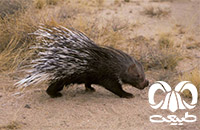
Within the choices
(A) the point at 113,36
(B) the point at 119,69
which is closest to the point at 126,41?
(A) the point at 113,36

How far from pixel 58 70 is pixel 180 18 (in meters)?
6.17

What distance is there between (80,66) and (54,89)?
506 mm

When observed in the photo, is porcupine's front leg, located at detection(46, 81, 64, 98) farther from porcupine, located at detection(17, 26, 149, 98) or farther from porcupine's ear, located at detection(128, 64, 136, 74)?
porcupine's ear, located at detection(128, 64, 136, 74)

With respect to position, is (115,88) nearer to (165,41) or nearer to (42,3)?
(165,41)

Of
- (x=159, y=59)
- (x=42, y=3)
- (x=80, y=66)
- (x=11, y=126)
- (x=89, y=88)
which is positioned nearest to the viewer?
(x=11, y=126)

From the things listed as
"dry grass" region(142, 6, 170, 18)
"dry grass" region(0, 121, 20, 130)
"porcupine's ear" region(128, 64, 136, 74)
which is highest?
"dry grass" region(142, 6, 170, 18)

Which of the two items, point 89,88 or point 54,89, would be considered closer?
point 54,89

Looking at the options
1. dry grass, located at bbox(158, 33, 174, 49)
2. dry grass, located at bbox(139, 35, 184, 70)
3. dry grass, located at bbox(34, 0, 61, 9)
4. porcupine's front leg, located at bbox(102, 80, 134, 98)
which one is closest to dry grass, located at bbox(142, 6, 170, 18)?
dry grass, located at bbox(158, 33, 174, 49)

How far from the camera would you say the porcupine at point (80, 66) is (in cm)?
386

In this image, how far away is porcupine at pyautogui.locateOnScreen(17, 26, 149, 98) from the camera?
3.86 m

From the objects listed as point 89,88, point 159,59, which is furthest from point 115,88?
point 159,59

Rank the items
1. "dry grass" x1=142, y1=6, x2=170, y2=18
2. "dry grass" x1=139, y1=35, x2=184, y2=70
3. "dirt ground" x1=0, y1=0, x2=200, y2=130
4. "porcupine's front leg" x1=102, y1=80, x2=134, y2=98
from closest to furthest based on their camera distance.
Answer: "dirt ground" x1=0, y1=0, x2=200, y2=130
"porcupine's front leg" x1=102, y1=80, x2=134, y2=98
"dry grass" x1=139, y1=35, x2=184, y2=70
"dry grass" x1=142, y1=6, x2=170, y2=18

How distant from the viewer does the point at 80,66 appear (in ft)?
12.8

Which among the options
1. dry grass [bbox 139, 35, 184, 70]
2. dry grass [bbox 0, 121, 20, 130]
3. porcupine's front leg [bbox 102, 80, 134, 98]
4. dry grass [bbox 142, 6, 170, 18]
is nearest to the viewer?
dry grass [bbox 0, 121, 20, 130]
